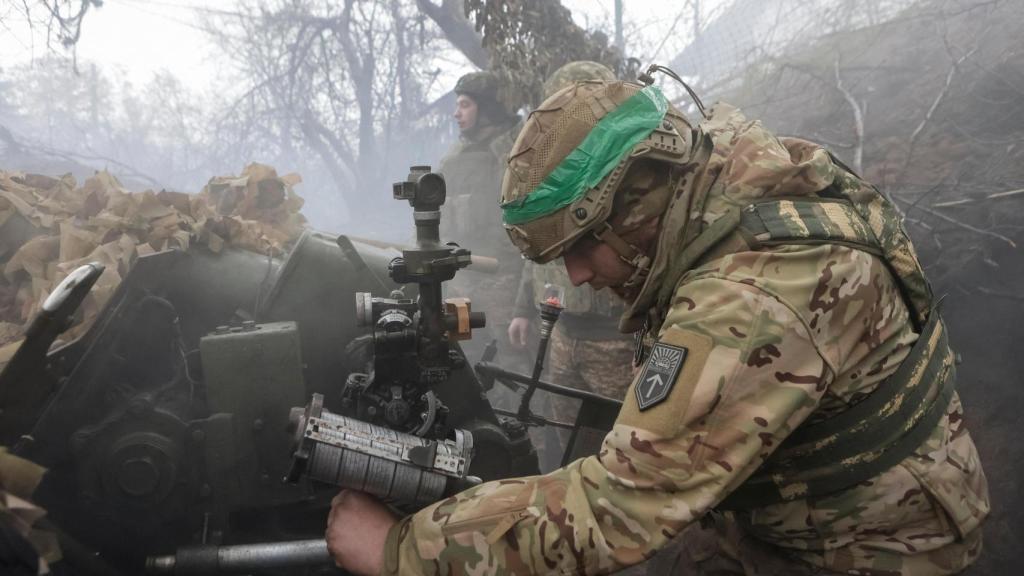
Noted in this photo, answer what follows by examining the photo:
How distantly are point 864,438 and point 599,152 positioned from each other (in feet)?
3.45

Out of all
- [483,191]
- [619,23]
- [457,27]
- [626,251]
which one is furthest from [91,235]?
[619,23]

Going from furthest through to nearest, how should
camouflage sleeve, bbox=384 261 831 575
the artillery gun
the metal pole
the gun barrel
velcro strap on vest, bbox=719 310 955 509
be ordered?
the metal pole, the gun barrel, the artillery gun, velcro strap on vest, bbox=719 310 955 509, camouflage sleeve, bbox=384 261 831 575

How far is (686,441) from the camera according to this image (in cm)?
137

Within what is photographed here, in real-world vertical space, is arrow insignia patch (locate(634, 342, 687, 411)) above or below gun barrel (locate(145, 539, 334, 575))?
above

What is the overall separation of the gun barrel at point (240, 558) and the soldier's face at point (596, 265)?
4.52 feet

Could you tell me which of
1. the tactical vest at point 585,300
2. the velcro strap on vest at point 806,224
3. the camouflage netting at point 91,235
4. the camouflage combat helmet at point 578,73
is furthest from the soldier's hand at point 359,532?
the camouflage combat helmet at point 578,73

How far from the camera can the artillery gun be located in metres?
1.91

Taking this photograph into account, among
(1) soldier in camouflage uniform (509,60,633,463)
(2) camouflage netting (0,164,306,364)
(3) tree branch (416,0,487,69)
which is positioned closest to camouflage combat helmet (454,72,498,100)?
(1) soldier in camouflage uniform (509,60,633,463)

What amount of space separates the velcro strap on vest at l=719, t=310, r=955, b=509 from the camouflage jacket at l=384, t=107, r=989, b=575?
0.11 feet

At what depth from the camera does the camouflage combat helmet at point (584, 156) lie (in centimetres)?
168

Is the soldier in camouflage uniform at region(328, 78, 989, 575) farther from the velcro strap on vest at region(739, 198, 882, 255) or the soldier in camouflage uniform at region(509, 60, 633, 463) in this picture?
the soldier in camouflage uniform at region(509, 60, 633, 463)

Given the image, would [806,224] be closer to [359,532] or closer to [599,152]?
[599,152]

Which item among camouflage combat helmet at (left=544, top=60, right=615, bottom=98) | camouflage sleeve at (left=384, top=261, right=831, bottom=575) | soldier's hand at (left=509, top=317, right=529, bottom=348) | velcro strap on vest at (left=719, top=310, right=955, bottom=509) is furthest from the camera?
soldier's hand at (left=509, top=317, right=529, bottom=348)

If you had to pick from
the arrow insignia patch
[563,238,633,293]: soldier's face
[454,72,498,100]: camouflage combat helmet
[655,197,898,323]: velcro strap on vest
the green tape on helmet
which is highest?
[454,72,498,100]: camouflage combat helmet
